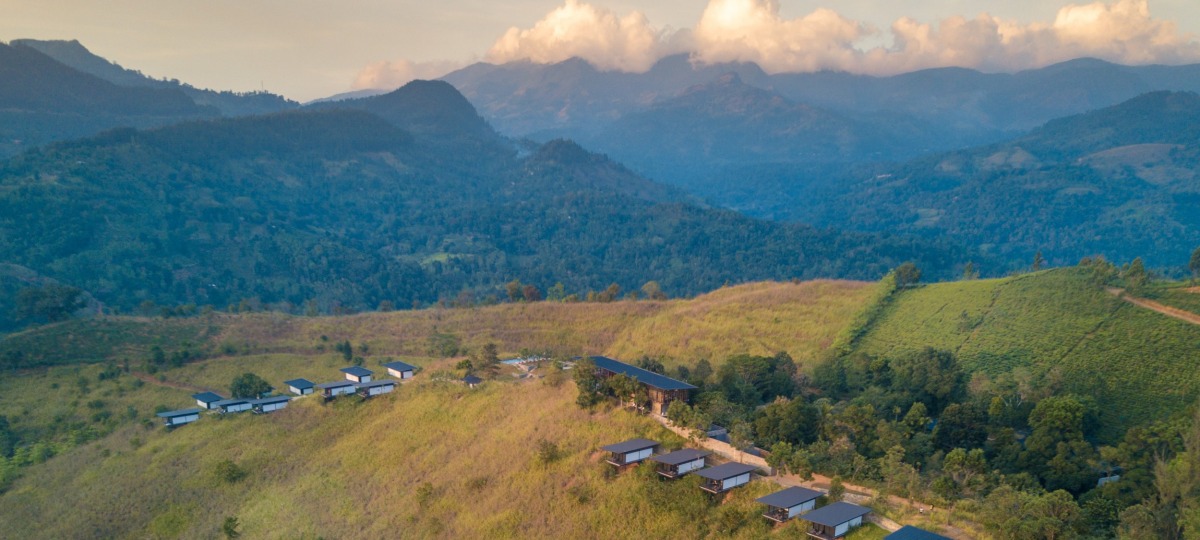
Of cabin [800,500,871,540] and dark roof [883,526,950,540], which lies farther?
cabin [800,500,871,540]

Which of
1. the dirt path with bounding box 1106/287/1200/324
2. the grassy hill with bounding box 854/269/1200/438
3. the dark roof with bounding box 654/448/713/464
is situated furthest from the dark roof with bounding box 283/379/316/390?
the dirt path with bounding box 1106/287/1200/324

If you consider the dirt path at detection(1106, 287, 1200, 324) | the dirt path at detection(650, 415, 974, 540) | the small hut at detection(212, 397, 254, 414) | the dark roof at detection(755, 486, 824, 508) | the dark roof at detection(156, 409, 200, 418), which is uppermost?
the dirt path at detection(1106, 287, 1200, 324)

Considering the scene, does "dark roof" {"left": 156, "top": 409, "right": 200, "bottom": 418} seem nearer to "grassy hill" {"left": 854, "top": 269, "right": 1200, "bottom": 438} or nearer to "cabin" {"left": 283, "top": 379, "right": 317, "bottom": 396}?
"cabin" {"left": 283, "top": 379, "right": 317, "bottom": 396}

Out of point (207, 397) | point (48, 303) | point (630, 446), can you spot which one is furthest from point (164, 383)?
point (630, 446)

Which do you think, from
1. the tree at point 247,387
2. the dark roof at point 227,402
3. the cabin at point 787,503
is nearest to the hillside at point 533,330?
the tree at point 247,387

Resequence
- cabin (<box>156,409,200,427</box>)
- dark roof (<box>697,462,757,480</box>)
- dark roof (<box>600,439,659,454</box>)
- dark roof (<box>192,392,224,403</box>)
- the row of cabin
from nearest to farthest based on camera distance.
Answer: the row of cabin, dark roof (<box>697,462,757,480</box>), dark roof (<box>600,439,659,454</box>), cabin (<box>156,409,200,427</box>), dark roof (<box>192,392,224,403</box>)

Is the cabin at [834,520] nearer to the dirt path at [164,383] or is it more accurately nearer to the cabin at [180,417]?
the cabin at [180,417]

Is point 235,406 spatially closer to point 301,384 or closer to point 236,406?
point 236,406
